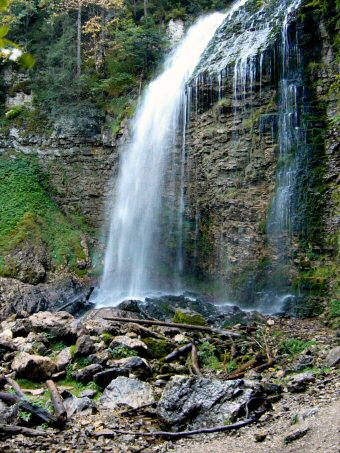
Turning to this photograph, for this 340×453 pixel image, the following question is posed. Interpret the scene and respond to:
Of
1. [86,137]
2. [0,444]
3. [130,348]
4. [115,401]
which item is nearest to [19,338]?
[130,348]

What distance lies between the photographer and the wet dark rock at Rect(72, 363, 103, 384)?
6.70 m

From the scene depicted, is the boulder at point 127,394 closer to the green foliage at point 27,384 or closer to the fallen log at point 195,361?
the fallen log at point 195,361

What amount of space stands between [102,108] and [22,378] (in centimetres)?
1372

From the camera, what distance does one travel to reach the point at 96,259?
16.0 meters

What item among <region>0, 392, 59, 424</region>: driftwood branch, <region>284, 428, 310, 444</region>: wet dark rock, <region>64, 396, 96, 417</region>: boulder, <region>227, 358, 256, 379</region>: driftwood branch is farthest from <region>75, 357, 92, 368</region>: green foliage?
<region>284, 428, 310, 444</region>: wet dark rock

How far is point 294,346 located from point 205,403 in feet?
11.0

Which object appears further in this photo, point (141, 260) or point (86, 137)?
point (86, 137)

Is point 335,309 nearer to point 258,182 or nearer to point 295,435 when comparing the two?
point 258,182

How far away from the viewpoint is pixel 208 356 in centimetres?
775

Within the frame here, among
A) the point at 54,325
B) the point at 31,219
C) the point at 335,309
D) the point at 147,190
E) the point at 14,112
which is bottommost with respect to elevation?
the point at 54,325

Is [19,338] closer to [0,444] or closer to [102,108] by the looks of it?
[0,444]

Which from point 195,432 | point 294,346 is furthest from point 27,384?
point 294,346

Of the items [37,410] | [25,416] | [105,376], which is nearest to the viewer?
[25,416]

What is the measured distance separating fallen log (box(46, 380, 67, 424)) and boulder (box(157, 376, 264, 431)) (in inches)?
44.3
